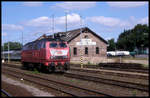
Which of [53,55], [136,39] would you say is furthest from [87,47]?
[136,39]

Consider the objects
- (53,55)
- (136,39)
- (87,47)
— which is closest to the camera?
(53,55)

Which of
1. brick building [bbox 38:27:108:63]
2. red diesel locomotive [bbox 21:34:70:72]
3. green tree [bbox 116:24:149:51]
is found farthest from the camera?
green tree [bbox 116:24:149:51]

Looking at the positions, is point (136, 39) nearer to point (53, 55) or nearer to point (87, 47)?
point (87, 47)

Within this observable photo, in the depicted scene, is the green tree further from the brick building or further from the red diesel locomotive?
the red diesel locomotive

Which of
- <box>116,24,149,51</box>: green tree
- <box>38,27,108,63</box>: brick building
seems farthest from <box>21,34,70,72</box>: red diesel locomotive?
<box>116,24,149,51</box>: green tree

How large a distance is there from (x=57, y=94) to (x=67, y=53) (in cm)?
937

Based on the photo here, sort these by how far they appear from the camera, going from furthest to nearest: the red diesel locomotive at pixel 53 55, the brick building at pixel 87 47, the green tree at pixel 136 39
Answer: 1. the green tree at pixel 136 39
2. the brick building at pixel 87 47
3. the red diesel locomotive at pixel 53 55

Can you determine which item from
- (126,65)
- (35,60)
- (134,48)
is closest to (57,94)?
(35,60)

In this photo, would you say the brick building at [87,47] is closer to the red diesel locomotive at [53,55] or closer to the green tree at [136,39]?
the red diesel locomotive at [53,55]

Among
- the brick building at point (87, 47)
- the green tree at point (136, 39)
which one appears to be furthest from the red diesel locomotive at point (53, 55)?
the green tree at point (136, 39)

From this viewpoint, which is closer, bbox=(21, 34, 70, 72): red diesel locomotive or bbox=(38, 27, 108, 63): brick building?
bbox=(21, 34, 70, 72): red diesel locomotive

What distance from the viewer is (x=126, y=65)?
80.5 ft

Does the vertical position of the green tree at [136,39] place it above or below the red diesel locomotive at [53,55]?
above

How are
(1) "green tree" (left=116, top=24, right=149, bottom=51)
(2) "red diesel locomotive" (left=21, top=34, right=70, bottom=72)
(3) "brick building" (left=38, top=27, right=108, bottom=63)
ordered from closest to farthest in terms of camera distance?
(2) "red diesel locomotive" (left=21, top=34, right=70, bottom=72)
(3) "brick building" (left=38, top=27, right=108, bottom=63)
(1) "green tree" (left=116, top=24, right=149, bottom=51)
